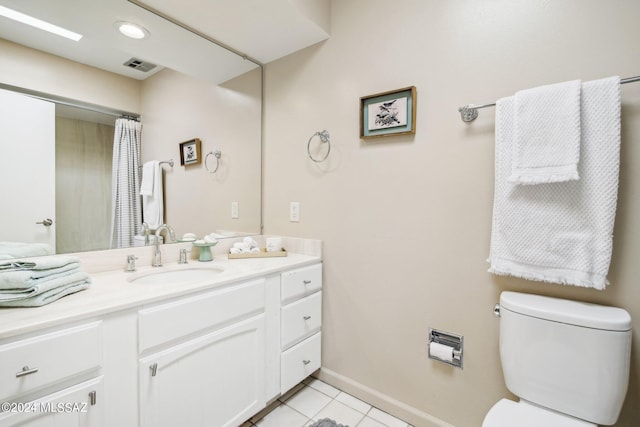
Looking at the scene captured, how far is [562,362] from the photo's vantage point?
1.01 m

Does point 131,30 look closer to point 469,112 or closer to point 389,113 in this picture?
point 389,113

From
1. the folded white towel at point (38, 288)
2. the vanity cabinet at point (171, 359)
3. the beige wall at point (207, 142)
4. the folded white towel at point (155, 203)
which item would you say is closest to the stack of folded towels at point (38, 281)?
the folded white towel at point (38, 288)

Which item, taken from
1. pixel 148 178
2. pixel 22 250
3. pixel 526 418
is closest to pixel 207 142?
pixel 148 178

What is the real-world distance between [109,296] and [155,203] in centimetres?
69

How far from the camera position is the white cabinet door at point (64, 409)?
2.51 feet

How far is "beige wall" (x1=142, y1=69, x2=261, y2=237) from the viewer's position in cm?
161

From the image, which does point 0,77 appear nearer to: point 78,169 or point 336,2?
point 78,169

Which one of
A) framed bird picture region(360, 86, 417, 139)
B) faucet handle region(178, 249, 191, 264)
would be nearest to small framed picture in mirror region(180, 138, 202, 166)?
faucet handle region(178, 249, 191, 264)

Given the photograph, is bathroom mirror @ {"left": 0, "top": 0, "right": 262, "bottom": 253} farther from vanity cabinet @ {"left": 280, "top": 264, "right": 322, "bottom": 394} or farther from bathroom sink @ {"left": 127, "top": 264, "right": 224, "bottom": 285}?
vanity cabinet @ {"left": 280, "top": 264, "right": 322, "bottom": 394}

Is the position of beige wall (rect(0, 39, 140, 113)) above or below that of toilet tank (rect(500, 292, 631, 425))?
above

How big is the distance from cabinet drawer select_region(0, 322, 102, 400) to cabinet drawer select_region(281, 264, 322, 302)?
84 centimetres

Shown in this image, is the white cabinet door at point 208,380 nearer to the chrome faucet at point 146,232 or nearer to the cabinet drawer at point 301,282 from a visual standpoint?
the cabinet drawer at point 301,282

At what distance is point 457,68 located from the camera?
53.3 inches

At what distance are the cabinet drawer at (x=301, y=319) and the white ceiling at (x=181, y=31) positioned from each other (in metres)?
1.50
